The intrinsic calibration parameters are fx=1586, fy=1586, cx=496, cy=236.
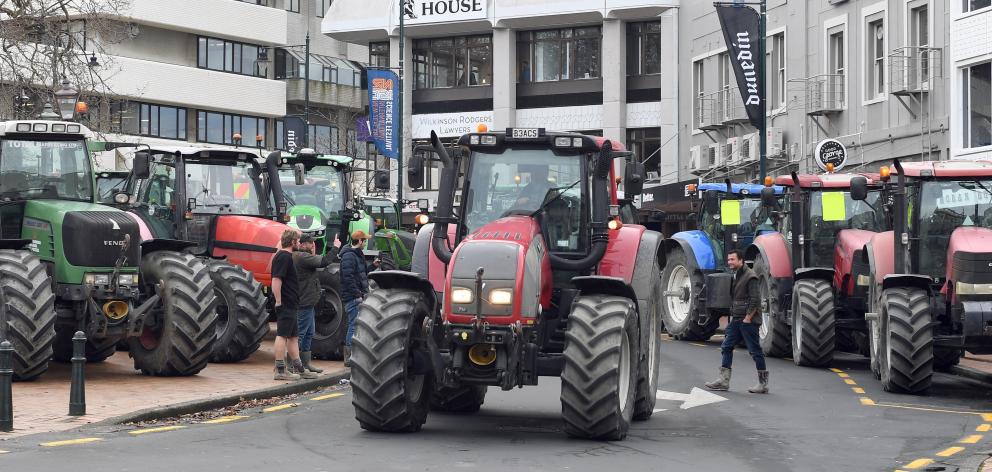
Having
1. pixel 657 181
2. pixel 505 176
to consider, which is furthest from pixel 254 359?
pixel 657 181

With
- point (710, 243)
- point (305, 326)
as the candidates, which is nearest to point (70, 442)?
point (305, 326)

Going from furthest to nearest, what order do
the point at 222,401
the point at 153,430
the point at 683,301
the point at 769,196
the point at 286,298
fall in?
the point at 683,301
the point at 769,196
the point at 286,298
the point at 222,401
the point at 153,430

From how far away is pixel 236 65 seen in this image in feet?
228

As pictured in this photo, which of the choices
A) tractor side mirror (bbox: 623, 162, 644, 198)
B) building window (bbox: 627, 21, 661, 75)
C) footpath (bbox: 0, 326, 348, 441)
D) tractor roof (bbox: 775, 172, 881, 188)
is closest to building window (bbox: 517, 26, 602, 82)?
building window (bbox: 627, 21, 661, 75)

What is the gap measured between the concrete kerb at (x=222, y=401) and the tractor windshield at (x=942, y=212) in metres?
7.34

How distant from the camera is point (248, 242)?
869 inches

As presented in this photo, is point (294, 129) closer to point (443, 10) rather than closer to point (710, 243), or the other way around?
point (443, 10)

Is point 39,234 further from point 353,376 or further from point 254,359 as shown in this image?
point 353,376

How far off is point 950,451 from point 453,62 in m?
47.9

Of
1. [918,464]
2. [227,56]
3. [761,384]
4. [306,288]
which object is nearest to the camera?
[918,464]

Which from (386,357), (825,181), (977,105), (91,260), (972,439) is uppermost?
(977,105)

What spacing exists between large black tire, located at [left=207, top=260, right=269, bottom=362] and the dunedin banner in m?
28.0

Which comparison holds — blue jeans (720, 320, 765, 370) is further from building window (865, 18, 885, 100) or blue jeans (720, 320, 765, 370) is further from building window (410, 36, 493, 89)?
building window (410, 36, 493, 89)

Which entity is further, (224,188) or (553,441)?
(224,188)
